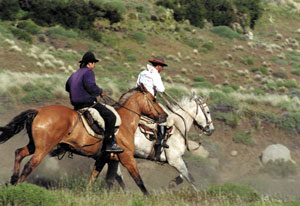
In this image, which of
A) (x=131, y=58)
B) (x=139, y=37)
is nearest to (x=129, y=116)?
(x=131, y=58)

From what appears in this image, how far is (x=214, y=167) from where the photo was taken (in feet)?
55.5

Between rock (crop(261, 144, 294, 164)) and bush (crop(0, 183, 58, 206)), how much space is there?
11.9 metres

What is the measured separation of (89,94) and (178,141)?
10.2ft

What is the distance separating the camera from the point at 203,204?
368 inches

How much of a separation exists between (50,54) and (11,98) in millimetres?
15299

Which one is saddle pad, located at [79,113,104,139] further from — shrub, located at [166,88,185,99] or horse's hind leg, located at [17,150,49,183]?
shrub, located at [166,88,185,99]

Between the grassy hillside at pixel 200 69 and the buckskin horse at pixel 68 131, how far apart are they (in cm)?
157

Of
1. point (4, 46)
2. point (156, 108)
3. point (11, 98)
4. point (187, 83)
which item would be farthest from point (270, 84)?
point (156, 108)

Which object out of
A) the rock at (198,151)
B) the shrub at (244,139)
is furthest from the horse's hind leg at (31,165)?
the shrub at (244,139)

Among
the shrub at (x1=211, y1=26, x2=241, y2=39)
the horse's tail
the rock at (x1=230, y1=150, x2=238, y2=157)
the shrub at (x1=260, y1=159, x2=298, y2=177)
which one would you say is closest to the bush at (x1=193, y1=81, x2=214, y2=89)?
the rock at (x1=230, y1=150, x2=238, y2=157)

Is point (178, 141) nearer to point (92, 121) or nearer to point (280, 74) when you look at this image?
point (92, 121)

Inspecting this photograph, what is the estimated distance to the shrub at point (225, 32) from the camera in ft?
167

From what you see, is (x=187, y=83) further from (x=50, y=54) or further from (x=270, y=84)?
(x=50, y=54)

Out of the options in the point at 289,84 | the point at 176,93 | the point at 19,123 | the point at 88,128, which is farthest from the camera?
the point at 289,84
